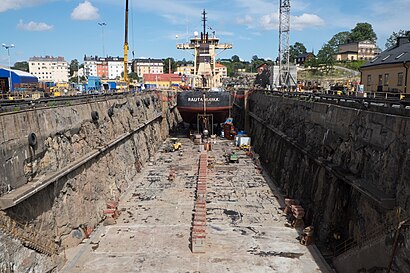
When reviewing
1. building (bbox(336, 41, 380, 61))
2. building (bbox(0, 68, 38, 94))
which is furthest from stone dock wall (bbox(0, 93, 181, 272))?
building (bbox(336, 41, 380, 61))

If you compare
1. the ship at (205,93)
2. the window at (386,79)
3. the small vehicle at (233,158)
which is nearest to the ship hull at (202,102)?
the ship at (205,93)

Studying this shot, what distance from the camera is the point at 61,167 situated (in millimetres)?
11508

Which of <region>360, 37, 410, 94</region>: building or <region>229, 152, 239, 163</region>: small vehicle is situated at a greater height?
<region>360, 37, 410, 94</region>: building

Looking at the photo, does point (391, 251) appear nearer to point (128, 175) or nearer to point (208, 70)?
point (128, 175)

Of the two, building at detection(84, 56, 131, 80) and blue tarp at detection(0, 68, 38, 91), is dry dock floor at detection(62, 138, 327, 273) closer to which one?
blue tarp at detection(0, 68, 38, 91)

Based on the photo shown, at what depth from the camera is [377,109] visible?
9.86 metres

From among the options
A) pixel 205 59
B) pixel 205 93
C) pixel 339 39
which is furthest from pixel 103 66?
pixel 205 93

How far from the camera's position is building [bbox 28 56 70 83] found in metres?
143

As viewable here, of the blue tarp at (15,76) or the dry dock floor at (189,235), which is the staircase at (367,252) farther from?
the blue tarp at (15,76)

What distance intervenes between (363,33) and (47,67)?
134 m

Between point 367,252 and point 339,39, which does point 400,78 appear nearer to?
point 367,252

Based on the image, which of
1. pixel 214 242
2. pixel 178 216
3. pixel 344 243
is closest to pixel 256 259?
pixel 214 242

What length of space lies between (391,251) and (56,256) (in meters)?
8.97

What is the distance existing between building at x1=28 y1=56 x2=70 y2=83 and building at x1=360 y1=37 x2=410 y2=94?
137 meters
